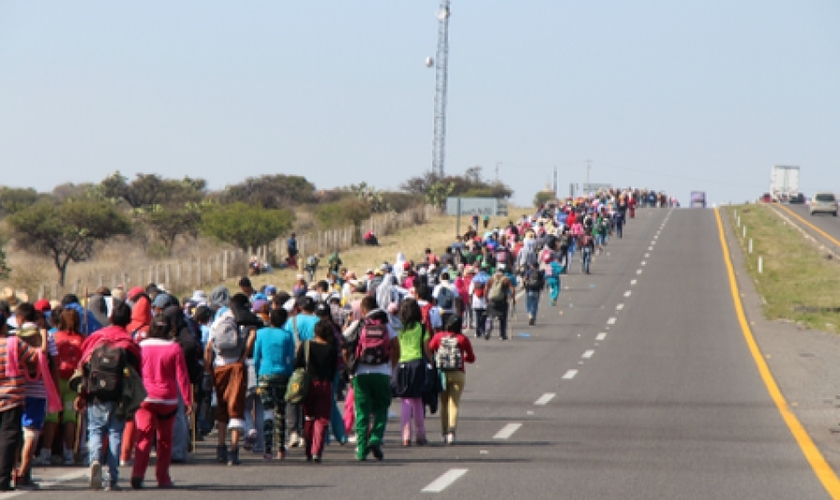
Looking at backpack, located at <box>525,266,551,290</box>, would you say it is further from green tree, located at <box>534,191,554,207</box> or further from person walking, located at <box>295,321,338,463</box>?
green tree, located at <box>534,191,554,207</box>

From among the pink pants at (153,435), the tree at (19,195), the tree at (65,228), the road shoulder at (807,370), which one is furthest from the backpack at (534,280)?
the tree at (19,195)

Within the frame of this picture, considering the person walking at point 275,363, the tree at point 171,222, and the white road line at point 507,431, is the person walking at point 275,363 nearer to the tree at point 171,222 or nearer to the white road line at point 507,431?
the white road line at point 507,431

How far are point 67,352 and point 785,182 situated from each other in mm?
109138

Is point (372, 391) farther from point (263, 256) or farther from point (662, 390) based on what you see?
point (263, 256)

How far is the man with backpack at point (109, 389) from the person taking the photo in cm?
1081

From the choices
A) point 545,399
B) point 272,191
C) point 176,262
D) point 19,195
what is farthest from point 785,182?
point 545,399

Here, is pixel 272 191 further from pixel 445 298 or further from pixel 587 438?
pixel 587 438

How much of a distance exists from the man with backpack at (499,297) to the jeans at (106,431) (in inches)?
706

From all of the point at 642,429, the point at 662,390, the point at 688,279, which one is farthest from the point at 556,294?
the point at 642,429

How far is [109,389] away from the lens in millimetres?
10797

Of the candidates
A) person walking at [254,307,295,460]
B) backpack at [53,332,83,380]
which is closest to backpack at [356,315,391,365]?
person walking at [254,307,295,460]

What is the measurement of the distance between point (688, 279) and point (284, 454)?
35268 millimetres

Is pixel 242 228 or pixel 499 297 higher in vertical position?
pixel 242 228

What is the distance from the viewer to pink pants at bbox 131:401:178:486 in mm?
11039
